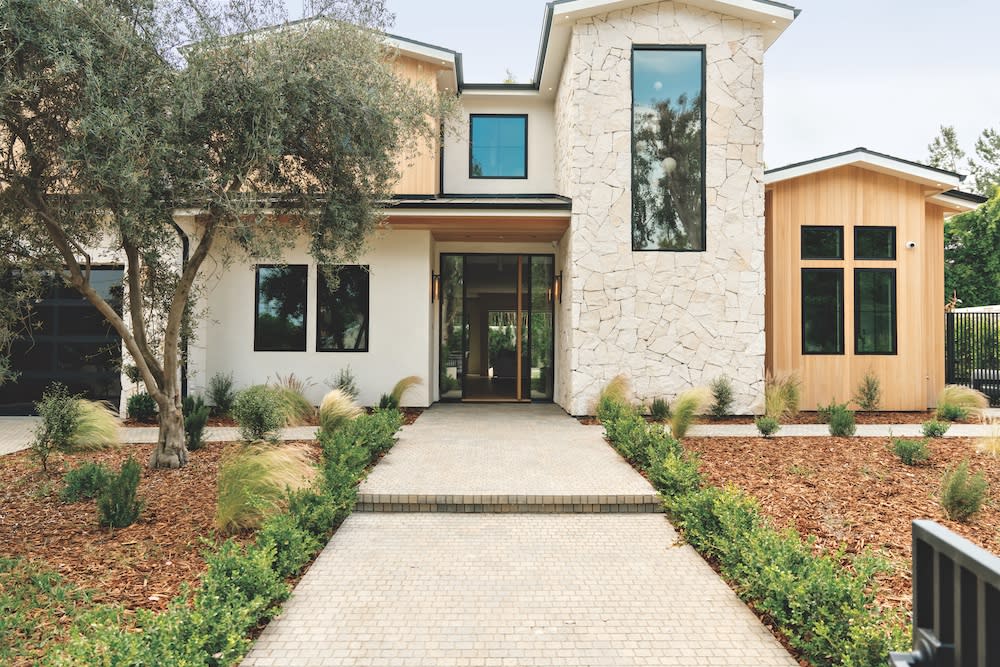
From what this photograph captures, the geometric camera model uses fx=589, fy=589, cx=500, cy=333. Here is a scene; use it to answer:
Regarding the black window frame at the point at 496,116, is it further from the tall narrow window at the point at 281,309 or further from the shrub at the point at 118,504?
the shrub at the point at 118,504

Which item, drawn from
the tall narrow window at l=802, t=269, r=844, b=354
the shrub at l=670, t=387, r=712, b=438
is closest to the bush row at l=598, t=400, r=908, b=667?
the shrub at l=670, t=387, r=712, b=438

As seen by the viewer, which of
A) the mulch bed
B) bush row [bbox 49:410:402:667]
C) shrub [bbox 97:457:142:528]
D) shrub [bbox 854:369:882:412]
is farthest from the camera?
shrub [bbox 854:369:882:412]

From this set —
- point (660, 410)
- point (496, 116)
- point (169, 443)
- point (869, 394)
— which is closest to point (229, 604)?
point (169, 443)

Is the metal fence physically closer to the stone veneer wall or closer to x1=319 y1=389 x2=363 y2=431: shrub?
the stone veneer wall

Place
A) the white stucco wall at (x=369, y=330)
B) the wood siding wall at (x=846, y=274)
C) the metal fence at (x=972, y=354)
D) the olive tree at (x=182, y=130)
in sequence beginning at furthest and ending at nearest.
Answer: the metal fence at (x=972, y=354), the white stucco wall at (x=369, y=330), the wood siding wall at (x=846, y=274), the olive tree at (x=182, y=130)

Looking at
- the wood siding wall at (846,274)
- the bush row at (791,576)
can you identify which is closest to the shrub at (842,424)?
the wood siding wall at (846,274)

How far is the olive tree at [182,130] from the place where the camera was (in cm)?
419

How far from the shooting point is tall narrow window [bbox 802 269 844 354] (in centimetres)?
1105

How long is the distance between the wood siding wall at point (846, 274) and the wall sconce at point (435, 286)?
648 centimetres

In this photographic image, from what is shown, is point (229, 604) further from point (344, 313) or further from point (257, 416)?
point (344, 313)

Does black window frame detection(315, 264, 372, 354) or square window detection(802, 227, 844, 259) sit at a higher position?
square window detection(802, 227, 844, 259)

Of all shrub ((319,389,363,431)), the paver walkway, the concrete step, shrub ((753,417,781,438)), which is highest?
shrub ((319,389,363,431))

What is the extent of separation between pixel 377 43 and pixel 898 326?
10.5 metres

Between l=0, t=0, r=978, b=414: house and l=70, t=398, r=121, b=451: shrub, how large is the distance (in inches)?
112
